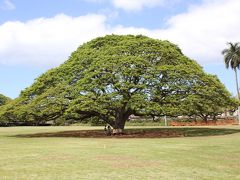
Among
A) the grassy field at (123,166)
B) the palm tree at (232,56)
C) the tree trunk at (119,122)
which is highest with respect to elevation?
the palm tree at (232,56)

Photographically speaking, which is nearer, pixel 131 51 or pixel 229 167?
pixel 229 167

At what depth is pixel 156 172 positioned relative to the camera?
11.3 metres

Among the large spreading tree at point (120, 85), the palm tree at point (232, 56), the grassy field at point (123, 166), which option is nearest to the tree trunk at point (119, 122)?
the large spreading tree at point (120, 85)

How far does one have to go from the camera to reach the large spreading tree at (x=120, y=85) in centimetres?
2917

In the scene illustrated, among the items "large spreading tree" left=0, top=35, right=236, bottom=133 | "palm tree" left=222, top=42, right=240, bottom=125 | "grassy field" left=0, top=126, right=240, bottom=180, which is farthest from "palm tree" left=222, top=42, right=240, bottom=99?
"grassy field" left=0, top=126, right=240, bottom=180

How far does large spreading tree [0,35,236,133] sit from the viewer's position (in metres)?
29.2

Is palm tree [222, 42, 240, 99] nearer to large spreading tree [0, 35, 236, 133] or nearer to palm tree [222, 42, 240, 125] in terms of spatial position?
palm tree [222, 42, 240, 125]

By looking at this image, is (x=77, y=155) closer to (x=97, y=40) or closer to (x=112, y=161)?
(x=112, y=161)

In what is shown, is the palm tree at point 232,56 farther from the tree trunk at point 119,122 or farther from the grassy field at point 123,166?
the grassy field at point 123,166

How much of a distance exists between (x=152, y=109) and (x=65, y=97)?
669cm

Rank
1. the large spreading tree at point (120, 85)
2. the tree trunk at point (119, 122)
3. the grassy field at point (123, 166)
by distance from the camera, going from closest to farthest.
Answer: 1. the grassy field at point (123, 166)
2. the large spreading tree at point (120, 85)
3. the tree trunk at point (119, 122)

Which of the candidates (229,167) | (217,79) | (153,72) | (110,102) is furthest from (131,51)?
(229,167)

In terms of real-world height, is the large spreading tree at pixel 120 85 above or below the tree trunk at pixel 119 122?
above

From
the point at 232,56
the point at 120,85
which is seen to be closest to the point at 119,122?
the point at 120,85
